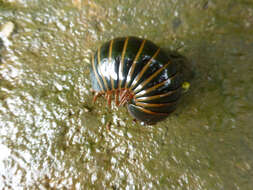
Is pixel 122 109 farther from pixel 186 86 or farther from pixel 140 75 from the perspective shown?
pixel 186 86

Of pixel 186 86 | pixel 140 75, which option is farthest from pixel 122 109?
pixel 186 86

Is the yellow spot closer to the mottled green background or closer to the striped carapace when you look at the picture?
the mottled green background

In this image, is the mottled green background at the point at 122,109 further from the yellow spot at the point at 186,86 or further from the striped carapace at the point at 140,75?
the striped carapace at the point at 140,75

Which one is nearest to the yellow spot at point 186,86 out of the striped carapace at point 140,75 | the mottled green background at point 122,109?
→ the mottled green background at point 122,109

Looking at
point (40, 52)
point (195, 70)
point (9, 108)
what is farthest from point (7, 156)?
point (195, 70)

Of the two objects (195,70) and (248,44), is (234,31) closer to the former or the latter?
(248,44)

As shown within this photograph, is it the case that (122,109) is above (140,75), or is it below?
below

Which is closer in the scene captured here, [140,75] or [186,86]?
[140,75]
